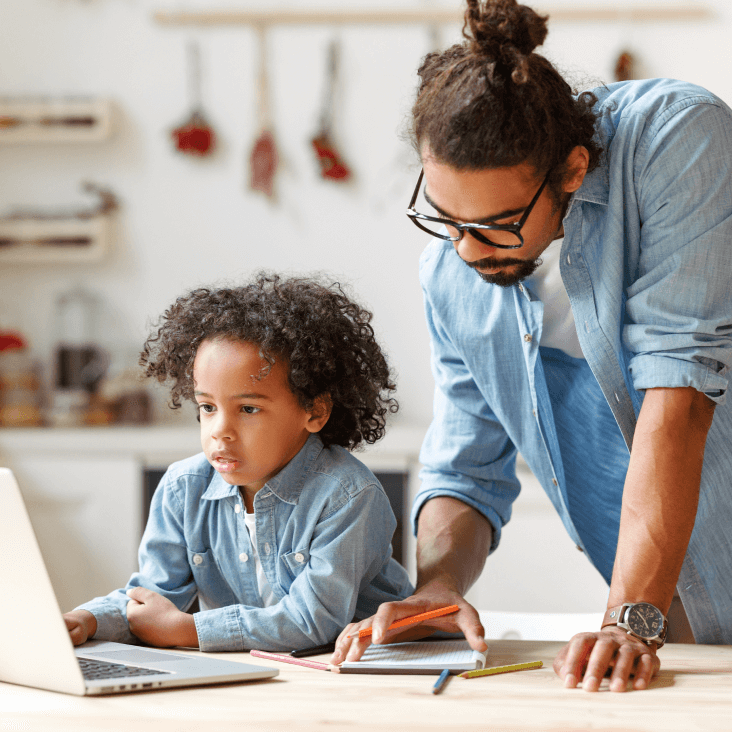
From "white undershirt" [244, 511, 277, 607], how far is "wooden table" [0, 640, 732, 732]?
0.22 meters

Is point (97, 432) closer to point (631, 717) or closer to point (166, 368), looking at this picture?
point (166, 368)

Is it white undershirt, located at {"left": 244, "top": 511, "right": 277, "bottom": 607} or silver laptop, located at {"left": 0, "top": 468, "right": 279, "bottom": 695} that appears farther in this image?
white undershirt, located at {"left": 244, "top": 511, "right": 277, "bottom": 607}

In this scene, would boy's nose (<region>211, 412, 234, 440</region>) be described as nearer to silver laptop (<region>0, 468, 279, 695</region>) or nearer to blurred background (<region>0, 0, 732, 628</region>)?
silver laptop (<region>0, 468, 279, 695</region>)

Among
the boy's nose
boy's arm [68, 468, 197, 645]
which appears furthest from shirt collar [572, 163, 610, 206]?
boy's arm [68, 468, 197, 645]

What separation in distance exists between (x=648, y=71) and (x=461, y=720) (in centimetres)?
254

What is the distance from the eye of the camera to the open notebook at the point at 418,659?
93 centimetres

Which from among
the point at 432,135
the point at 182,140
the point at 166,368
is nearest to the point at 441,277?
the point at 432,135

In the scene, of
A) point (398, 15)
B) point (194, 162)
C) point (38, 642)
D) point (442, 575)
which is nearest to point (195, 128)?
point (194, 162)

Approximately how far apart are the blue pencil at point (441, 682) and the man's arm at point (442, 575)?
85mm

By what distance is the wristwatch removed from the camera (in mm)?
933

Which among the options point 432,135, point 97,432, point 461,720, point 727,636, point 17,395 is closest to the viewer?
point 461,720

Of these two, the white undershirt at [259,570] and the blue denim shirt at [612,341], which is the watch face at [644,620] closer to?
the blue denim shirt at [612,341]

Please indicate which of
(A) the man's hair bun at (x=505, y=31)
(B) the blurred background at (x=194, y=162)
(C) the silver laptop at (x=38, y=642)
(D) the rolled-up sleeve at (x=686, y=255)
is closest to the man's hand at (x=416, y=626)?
(C) the silver laptop at (x=38, y=642)

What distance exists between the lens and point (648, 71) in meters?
2.83
